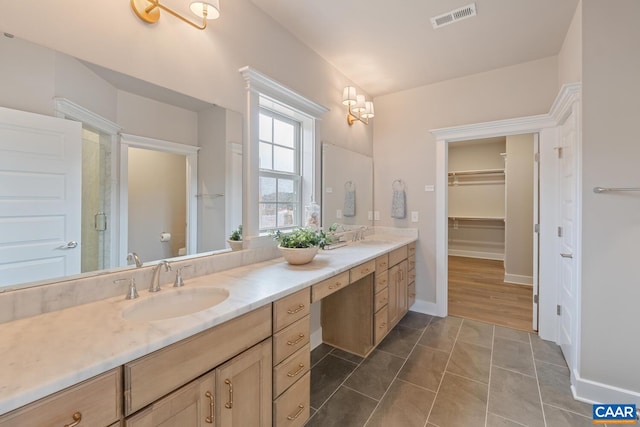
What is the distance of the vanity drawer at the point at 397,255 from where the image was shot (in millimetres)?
2690

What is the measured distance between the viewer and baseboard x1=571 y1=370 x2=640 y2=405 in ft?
5.77

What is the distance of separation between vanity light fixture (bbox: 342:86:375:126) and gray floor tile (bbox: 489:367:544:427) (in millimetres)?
2738

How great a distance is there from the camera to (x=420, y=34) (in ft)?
7.78

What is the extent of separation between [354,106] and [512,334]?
2883 mm

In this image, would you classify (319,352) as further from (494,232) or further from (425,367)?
(494,232)

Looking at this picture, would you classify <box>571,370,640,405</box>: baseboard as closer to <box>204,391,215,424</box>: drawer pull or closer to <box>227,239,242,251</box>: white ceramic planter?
<box>204,391,215,424</box>: drawer pull

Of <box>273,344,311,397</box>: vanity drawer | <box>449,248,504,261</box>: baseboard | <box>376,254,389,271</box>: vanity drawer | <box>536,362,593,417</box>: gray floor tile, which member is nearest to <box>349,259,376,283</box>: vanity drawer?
<box>376,254,389,271</box>: vanity drawer

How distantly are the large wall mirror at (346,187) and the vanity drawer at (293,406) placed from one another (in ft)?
5.01

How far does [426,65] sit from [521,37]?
0.80 metres

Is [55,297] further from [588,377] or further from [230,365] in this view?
[588,377]

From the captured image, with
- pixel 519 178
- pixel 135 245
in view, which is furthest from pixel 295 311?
pixel 519 178

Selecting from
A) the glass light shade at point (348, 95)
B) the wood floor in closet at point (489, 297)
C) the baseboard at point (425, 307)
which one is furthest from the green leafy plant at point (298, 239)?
the wood floor in closet at point (489, 297)

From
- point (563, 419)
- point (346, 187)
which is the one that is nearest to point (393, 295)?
point (346, 187)

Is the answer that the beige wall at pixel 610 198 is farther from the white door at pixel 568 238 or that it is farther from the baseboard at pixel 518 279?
the baseboard at pixel 518 279
